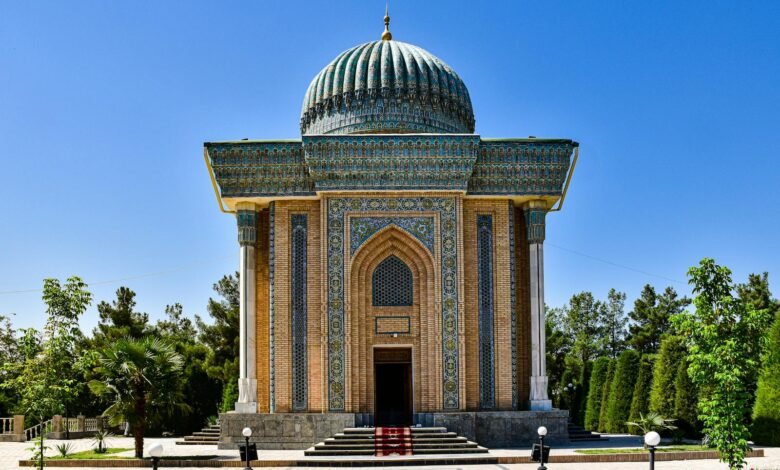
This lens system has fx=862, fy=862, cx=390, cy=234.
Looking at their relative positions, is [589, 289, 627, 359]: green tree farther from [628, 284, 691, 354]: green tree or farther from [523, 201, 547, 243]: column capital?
[523, 201, 547, 243]: column capital

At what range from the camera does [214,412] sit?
22469 mm

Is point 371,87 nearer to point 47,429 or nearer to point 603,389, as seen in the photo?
point 603,389

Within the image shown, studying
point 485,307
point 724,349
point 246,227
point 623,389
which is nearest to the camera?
point 724,349

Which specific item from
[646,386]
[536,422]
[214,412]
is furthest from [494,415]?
[214,412]

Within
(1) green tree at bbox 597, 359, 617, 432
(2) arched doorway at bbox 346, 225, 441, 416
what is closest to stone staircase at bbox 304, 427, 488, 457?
(2) arched doorway at bbox 346, 225, 441, 416

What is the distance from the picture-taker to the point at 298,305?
14.8 meters

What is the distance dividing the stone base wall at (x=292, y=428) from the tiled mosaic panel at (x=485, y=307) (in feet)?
7.79

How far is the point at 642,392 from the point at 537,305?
14.5 ft

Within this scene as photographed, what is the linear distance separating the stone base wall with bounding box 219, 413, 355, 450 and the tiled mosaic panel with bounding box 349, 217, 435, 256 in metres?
2.94

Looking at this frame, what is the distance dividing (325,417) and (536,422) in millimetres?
3500

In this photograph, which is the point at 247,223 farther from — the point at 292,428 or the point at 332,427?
the point at 332,427

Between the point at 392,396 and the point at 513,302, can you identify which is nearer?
the point at 513,302

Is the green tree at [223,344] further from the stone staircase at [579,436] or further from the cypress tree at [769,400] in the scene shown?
the cypress tree at [769,400]

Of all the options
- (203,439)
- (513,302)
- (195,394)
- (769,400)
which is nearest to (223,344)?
(195,394)
